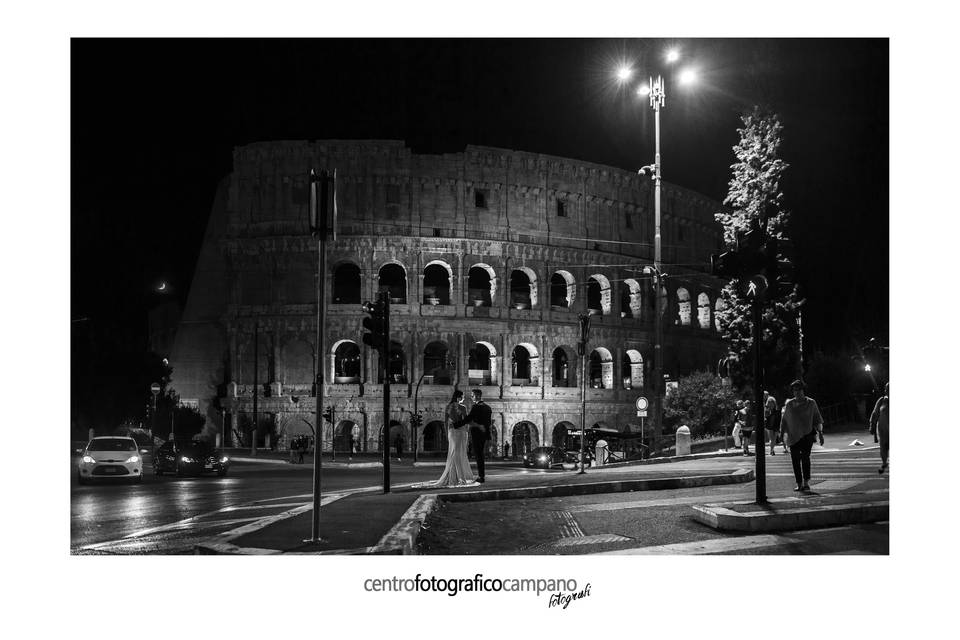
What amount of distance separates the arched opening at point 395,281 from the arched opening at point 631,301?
11.4m

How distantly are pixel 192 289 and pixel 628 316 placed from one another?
2257 centimetres

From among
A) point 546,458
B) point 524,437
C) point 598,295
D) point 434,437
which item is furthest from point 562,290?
point 546,458

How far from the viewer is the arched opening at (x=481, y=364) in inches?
1630

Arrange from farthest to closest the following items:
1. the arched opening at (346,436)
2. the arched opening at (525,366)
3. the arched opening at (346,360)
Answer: the arched opening at (525,366)
the arched opening at (346,360)
the arched opening at (346,436)

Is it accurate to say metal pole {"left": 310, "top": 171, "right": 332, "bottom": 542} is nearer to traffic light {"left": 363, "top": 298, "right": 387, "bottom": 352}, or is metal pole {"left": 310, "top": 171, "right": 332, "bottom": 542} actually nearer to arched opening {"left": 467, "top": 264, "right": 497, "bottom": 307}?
traffic light {"left": 363, "top": 298, "right": 387, "bottom": 352}

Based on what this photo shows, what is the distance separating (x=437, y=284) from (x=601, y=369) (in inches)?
377

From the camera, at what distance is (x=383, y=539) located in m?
6.70

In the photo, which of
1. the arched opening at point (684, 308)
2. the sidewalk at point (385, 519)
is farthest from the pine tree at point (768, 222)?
the sidewalk at point (385, 519)

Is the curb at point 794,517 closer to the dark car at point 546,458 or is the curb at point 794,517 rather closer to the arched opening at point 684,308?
the dark car at point 546,458

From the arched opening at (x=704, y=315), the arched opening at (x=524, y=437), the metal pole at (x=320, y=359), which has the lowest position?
the arched opening at (x=524, y=437)

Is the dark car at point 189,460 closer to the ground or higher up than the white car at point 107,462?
closer to the ground

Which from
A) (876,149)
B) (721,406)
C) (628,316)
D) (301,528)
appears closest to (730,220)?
(721,406)

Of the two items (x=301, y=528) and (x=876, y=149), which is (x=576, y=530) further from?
(x=876, y=149)

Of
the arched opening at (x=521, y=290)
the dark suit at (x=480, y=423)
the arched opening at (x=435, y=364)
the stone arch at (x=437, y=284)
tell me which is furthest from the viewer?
the arched opening at (x=521, y=290)
